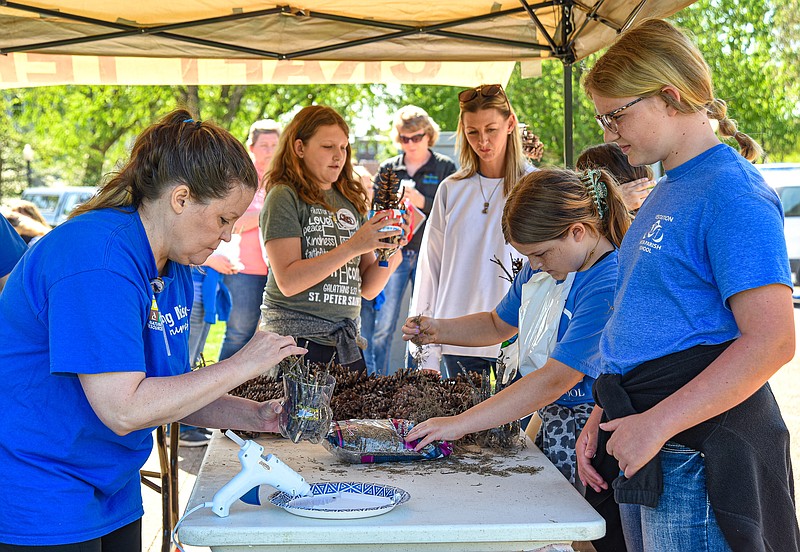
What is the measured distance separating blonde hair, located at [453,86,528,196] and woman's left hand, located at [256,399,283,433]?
5.26ft

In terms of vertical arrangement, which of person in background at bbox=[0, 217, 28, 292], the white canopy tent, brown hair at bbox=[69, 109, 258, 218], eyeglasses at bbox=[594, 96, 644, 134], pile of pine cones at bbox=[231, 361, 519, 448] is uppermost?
the white canopy tent

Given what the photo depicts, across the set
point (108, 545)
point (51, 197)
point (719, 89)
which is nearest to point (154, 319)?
point (108, 545)

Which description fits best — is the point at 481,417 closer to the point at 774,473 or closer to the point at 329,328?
the point at 774,473

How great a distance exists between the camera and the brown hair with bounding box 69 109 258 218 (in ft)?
5.41

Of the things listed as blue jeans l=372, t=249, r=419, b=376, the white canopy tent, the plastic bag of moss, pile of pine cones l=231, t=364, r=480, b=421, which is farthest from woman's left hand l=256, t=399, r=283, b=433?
blue jeans l=372, t=249, r=419, b=376

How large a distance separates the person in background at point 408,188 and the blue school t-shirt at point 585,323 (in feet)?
9.30

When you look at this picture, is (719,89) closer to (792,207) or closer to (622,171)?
(792,207)

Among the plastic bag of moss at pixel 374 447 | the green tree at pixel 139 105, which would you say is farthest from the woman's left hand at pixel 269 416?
the green tree at pixel 139 105

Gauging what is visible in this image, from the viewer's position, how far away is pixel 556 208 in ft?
6.81

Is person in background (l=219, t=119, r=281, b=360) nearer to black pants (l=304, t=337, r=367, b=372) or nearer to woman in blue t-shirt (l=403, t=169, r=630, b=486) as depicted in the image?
black pants (l=304, t=337, r=367, b=372)

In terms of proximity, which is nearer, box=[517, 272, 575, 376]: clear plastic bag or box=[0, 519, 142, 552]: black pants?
box=[0, 519, 142, 552]: black pants

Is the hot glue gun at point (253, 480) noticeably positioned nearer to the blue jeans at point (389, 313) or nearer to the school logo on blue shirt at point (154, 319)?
the school logo on blue shirt at point (154, 319)

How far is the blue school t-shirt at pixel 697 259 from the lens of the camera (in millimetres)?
1509

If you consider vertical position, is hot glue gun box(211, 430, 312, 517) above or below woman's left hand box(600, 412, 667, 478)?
below
